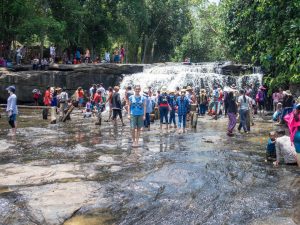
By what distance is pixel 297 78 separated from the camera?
817 centimetres

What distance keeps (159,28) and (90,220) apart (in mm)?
42475

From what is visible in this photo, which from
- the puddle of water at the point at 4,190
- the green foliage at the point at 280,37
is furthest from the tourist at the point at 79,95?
the puddle of water at the point at 4,190

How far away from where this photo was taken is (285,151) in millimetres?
9188

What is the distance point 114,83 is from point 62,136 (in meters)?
17.7

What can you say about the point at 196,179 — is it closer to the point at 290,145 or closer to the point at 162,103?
the point at 290,145

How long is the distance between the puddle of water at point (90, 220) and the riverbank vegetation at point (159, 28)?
4.49m

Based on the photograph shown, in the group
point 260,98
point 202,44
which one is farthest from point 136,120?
point 202,44

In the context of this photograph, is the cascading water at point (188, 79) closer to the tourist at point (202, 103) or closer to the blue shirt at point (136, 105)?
the tourist at point (202, 103)

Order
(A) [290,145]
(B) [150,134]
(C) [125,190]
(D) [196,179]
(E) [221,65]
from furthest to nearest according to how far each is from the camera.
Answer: (E) [221,65], (B) [150,134], (A) [290,145], (D) [196,179], (C) [125,190]

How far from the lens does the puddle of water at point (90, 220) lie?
18.4 feet

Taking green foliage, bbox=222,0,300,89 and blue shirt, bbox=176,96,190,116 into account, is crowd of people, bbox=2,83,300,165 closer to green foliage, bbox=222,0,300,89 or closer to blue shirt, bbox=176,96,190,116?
blue shirt, bbox=176,96,190,116

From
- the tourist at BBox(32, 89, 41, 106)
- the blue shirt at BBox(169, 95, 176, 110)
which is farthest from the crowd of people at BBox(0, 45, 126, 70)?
the blue shirt at BBox(169, 95, 176, 110)


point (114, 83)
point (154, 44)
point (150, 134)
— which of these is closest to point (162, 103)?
point (150, 134)

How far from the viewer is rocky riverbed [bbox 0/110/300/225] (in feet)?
19.4
